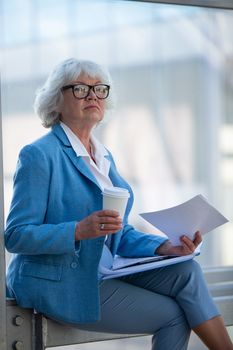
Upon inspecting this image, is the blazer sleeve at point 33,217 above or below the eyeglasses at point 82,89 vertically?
below

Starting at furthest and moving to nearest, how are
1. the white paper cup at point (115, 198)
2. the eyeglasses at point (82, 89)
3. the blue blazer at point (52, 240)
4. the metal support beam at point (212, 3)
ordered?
the metal support beam at point (212, 3), the eyeglasses at point (82, 89), the blue blazer at point (52, 240), the white paper cup at point (115, 198)

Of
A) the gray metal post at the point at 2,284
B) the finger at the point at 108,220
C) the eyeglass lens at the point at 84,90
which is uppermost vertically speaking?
the eyeglass lens at the point at 84,90

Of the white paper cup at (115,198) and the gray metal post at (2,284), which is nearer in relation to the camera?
the white paper cup at (115,198)

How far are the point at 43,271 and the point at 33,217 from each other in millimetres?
A: 169

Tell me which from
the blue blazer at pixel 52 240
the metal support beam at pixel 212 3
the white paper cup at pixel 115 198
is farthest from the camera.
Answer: the metal support beam at pixel 212 3

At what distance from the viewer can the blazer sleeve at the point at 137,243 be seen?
2.23 metres

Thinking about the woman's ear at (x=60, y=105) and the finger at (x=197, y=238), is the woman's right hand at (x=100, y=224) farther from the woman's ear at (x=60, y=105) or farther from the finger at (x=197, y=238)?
the woman's ear at (x=60, y=105)

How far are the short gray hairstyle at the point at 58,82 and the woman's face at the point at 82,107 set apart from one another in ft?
0.06

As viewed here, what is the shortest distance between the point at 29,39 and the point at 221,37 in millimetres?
2281

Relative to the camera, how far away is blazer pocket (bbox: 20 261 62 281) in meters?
2.04

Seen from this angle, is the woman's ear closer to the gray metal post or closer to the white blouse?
the white blouse

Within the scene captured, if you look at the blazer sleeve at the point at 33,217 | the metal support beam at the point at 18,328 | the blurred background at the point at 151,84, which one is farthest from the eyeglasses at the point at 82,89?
the blurred background at the point at 151,84

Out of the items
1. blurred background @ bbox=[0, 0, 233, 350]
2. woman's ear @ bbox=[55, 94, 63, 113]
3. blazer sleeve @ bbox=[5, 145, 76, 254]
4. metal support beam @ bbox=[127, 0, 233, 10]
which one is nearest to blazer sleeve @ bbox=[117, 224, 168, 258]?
blazer sleeve @ bbox=[5, 145, 76, 254]

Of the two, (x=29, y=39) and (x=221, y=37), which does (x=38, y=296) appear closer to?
(x=29, y=39)
